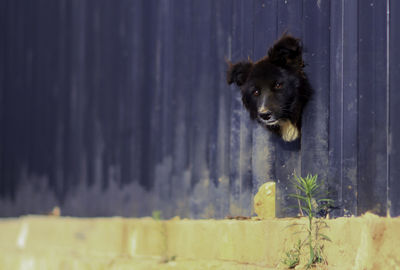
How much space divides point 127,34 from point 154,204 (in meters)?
2.06

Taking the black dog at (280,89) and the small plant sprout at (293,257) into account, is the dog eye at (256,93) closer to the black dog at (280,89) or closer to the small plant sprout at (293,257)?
the black dog at (280,89)

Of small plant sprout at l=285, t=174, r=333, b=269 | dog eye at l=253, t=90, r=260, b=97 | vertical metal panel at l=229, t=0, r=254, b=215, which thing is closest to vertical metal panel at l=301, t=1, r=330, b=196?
small plant sprout at l=285, t=174, r=333, b=269

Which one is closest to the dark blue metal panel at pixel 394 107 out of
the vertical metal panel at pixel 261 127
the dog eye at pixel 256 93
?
the dog eye at pixel 256 93

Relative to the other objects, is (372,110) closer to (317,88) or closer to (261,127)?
(317,88)

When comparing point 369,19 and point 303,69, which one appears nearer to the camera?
point 369,19

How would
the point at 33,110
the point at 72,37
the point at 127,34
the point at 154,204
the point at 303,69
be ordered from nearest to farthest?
→ the point at 303,69 → the point at 154,204 → the point at 127,34 → the point at 72,37 → the point at 33,110

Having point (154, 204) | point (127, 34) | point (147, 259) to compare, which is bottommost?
point (147, 259)

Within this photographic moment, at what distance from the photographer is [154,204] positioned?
6531 mm

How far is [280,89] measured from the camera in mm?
4719

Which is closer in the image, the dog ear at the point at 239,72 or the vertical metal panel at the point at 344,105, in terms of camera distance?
the vertical metal panel at the point at 344,105

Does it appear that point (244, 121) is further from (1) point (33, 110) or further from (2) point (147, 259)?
(1) point (33, 110)

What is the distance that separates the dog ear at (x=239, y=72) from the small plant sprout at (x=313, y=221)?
99cm

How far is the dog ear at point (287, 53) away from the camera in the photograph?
4.75 metres

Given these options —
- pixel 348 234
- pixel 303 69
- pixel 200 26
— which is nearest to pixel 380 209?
pixel 348 234
